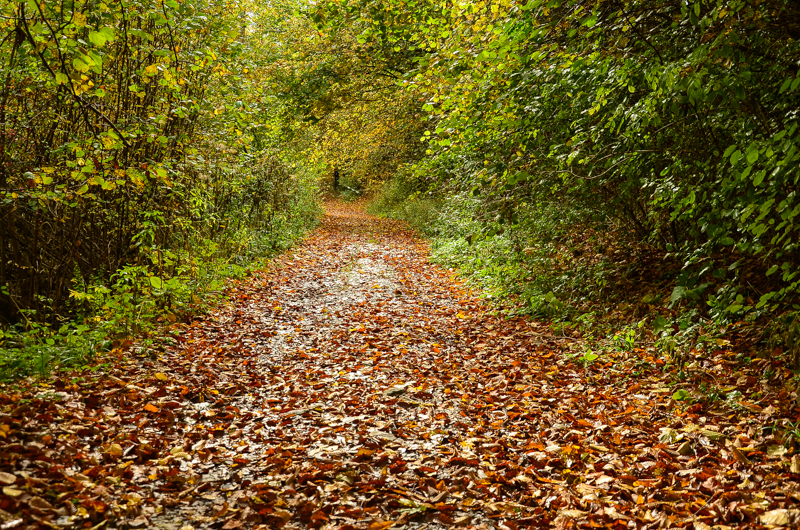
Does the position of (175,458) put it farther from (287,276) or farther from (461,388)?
(287,276)

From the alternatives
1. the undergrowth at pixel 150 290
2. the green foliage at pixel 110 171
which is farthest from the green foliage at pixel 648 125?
Result: the undergrowth at pixel 150 290

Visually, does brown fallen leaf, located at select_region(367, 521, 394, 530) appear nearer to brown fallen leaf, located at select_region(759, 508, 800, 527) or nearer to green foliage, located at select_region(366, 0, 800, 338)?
brown fallen leaf, located at select_region(759, 508, 800, 527)

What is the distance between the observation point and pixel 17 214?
6.92 m

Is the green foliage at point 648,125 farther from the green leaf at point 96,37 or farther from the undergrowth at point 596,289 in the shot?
the green leaf at point 96,37

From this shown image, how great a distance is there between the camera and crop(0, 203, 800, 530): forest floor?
3391 millimetres

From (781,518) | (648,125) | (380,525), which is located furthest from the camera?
(648,125)

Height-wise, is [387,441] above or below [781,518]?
below

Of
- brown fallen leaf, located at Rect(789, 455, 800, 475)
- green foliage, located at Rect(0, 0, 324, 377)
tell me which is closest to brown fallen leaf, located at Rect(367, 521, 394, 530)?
brown fallen leaf, located at Rect(789, 455, 800, 475)

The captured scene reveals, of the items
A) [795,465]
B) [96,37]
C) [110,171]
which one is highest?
[96,37]

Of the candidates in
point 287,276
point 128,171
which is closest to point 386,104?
point 287,276

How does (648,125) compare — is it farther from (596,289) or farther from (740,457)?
(740,457)

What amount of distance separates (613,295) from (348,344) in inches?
156

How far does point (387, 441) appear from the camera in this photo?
15.2 ft

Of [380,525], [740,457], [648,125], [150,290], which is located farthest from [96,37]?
[648,125]
